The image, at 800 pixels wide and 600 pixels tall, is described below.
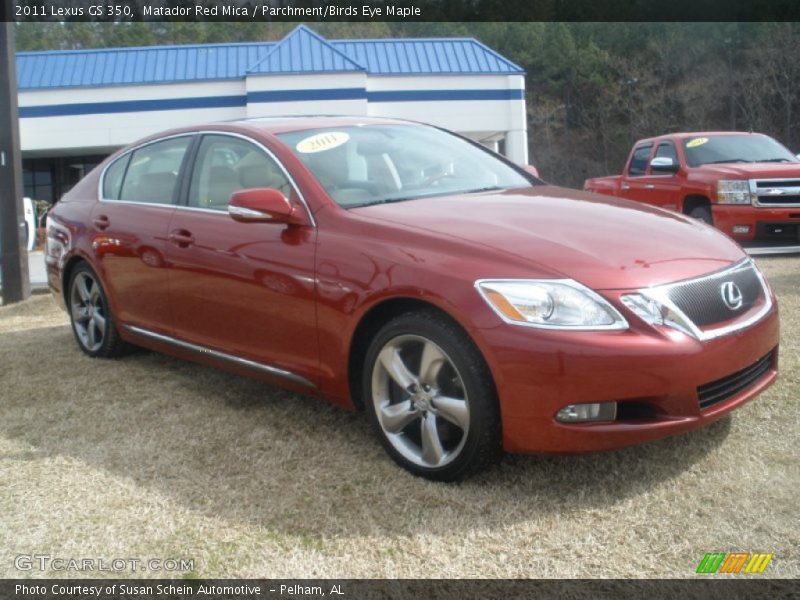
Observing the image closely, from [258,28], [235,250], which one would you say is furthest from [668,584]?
[258,28]

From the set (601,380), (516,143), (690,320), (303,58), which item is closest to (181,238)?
(601,380)

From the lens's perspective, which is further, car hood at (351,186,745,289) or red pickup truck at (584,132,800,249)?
red pickup truck at (584,132,800,249)

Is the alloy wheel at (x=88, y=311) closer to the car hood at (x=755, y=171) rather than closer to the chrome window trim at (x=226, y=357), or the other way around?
the chrome window trim at (x=226, y=357)

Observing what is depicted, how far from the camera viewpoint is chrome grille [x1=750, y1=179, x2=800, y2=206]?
378 inches

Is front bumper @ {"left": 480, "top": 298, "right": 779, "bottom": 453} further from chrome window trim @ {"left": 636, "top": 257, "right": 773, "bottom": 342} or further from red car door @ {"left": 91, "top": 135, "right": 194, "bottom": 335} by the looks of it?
red car door @ {"left": 91, "top": 135, "right": 194, "bottom": 335}

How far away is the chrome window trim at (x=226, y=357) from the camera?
12.4 feet

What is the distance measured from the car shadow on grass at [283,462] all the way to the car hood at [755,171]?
22.3 feet

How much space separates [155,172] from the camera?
4875 mm

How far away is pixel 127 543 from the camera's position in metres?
2.92

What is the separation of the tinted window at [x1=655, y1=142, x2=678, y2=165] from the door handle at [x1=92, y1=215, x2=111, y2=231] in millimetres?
7708

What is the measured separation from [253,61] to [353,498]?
933 inches

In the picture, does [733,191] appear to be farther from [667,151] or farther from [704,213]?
[667,151]

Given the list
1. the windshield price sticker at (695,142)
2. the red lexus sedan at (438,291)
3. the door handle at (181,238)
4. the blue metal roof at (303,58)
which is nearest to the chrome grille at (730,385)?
the red lexus sedan at (438,291)

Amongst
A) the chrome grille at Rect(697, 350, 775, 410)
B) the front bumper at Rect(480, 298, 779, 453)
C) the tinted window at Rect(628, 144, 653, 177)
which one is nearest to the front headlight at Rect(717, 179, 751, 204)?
the tinted window at Rect(628, 144, 653, 177)
